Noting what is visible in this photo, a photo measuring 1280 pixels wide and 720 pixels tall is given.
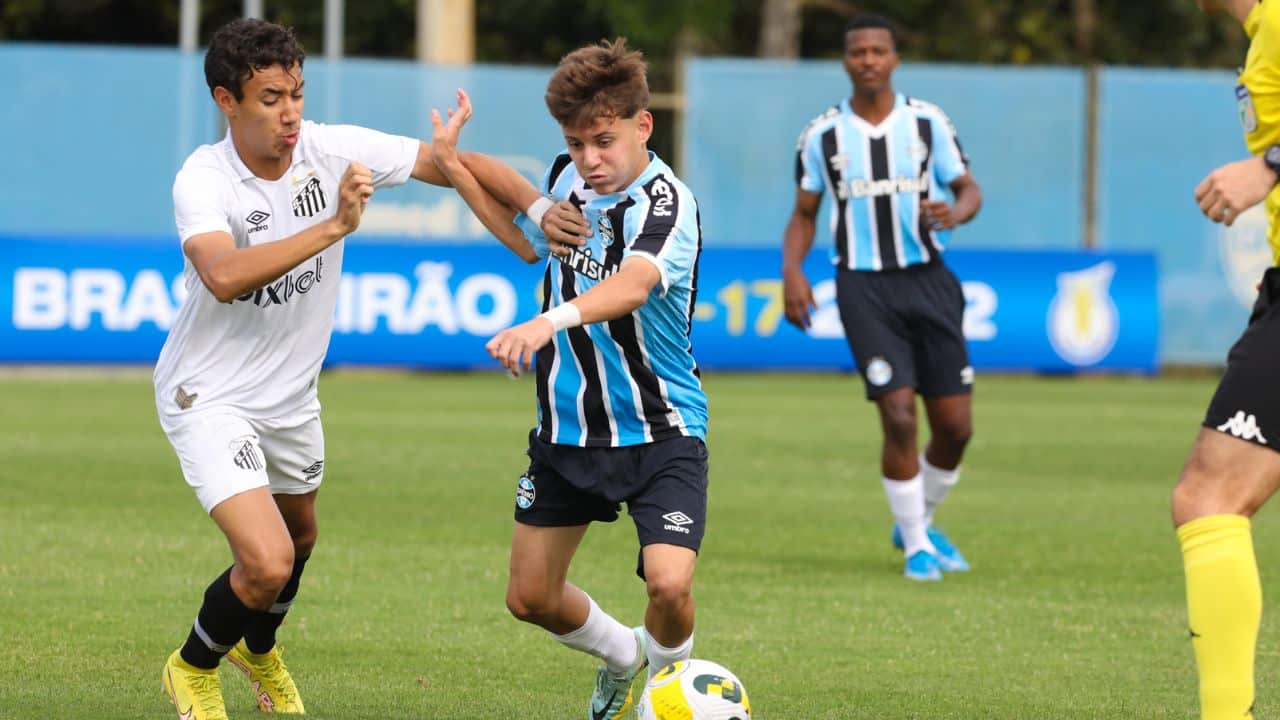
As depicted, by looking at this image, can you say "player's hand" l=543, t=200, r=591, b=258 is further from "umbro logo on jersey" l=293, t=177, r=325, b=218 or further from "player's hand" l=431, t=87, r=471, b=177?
"umbro logo on jersey" l=293, t=177, r=325, b=218

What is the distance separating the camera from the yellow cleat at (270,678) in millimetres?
6227

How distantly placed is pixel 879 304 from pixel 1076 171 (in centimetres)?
1395

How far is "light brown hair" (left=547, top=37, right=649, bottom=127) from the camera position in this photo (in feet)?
18.3

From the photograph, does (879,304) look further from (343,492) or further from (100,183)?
(100,183)

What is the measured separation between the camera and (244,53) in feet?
18.8

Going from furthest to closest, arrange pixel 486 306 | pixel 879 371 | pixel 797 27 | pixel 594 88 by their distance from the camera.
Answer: pixel 797 27 → pixel 486 306 → pixel 879 371 → pixel 594 88

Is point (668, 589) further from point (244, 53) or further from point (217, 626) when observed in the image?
point (244, 53)

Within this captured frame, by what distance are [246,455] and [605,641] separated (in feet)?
3.80

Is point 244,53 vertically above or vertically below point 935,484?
above

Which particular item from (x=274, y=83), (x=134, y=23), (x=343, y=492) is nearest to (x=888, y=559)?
(x=343, y=492)

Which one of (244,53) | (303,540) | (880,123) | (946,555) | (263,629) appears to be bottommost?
(946,555)

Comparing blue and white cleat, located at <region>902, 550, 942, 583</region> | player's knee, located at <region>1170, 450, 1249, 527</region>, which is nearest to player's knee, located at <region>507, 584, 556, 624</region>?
player's knee, located at <region>1170, 450, 1249, 527</region>

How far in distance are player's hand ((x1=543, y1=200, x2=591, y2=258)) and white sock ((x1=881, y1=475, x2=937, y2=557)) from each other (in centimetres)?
379

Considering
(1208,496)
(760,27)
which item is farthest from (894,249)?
(760,27)
